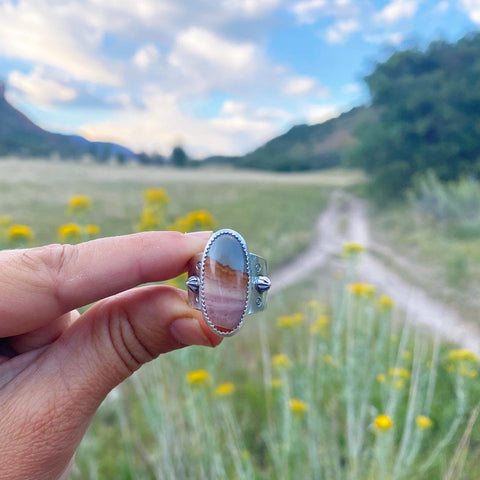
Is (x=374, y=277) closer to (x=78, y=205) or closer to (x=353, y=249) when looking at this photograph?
(x=353, y=249)

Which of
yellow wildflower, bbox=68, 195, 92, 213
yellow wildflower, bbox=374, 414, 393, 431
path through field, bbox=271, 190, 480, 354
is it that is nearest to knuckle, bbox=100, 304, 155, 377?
yellow wildflower, bbox=374, 414, 393, 431

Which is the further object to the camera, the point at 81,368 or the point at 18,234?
the point at 18,234

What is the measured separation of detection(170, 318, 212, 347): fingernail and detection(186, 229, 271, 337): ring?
4cm

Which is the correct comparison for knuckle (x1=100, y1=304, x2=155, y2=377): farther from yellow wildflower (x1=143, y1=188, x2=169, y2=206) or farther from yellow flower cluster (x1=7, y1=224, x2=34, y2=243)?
yellow wildflower (x1=143, y1=188, x2=169, y2=206)

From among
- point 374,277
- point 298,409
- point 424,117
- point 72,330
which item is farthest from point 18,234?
point 424,117

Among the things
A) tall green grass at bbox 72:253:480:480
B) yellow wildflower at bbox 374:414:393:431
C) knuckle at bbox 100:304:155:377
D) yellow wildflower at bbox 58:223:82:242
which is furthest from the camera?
yellow wildflower at bbox 58:223:82:242

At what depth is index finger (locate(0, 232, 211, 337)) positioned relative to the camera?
27.1 inches

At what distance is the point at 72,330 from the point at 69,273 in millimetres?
160

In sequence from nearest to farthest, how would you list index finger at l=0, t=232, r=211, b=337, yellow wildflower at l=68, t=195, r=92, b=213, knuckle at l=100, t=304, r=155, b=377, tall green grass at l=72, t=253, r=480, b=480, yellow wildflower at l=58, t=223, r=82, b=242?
index finger at l=0, t=232, r=211, b=337
knuckle at l=100, t=304, r=155, b=377
tall green grass at l=72, t=253, r=480, b=480
yellow wildflower at l=58, t=223, r=82, b=242
yellow wildflower at l=68, t=195, r=92, b=213

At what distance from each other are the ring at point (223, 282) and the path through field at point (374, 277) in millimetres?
1488

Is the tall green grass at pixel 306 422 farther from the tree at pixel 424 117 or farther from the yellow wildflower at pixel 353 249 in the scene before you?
the tree at pixel 424 117

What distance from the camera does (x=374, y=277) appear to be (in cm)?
624

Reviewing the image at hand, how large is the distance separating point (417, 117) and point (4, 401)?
14.3 meters

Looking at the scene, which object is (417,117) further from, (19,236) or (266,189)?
(19,236)
